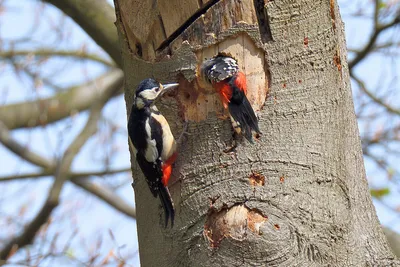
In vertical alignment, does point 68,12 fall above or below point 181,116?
above

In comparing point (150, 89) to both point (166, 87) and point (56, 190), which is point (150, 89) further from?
point (56, 190)

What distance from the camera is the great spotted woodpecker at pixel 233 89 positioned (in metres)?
2.76

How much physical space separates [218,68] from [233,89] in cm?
11

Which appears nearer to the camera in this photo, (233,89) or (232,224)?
(232,224)

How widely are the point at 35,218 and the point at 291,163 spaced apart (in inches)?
94.3

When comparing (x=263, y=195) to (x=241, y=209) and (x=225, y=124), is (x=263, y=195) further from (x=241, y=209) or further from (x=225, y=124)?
(x=225, y=124)

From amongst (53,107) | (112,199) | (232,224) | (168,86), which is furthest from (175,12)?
(53,107)

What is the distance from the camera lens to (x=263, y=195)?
→ 2.65 m

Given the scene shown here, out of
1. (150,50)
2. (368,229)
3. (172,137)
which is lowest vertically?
(368,229)

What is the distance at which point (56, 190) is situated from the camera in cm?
466

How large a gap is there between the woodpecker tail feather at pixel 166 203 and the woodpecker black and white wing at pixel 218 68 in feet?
1.76

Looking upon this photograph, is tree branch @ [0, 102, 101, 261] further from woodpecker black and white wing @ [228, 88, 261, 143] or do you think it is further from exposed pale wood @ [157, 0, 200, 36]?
woodpecker black and white wing @ [228, 88, 261, 143]

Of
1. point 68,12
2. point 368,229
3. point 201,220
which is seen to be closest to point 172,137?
point 201,220

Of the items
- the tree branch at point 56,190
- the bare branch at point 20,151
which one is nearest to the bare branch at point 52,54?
the bare branch at point 20,151
